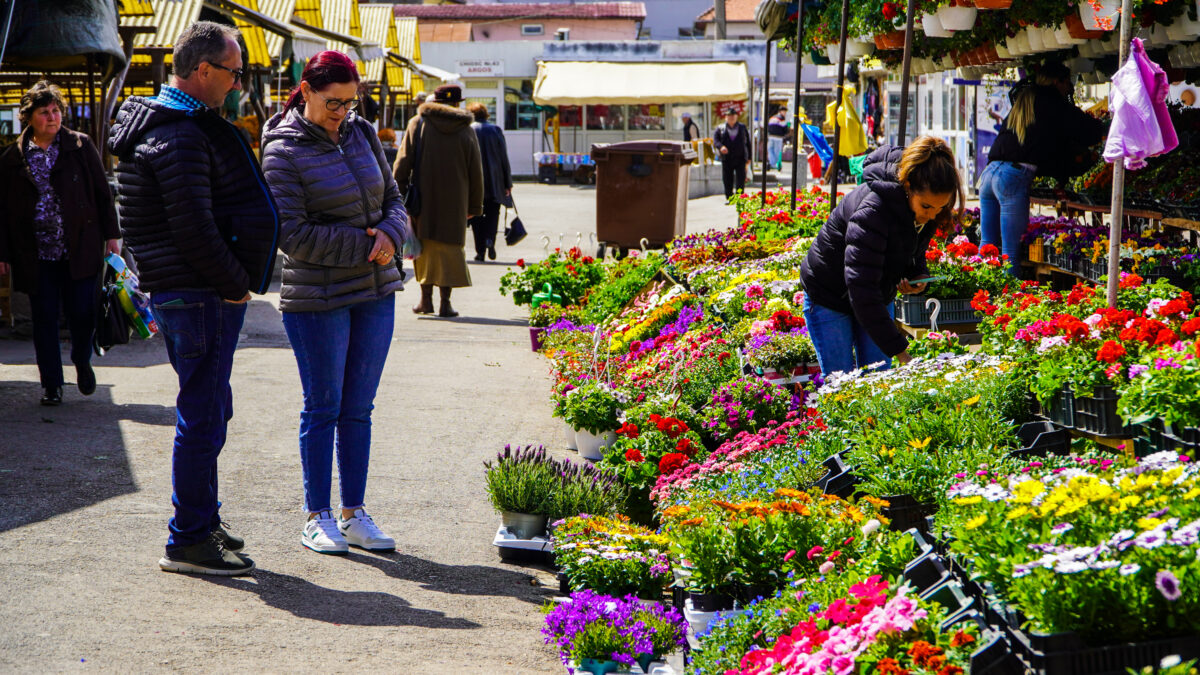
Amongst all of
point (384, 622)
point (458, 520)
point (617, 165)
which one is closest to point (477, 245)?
point (617, 165)

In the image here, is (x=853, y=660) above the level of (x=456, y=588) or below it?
above

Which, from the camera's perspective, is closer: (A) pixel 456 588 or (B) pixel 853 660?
(B) pixel 853 660

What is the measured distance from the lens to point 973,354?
500cm

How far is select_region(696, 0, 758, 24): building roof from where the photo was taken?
62894mm

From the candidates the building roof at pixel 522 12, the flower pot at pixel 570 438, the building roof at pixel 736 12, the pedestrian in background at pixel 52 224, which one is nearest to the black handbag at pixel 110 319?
the pedestrian in background at pixel 52 224

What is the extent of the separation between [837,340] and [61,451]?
380 centimetres

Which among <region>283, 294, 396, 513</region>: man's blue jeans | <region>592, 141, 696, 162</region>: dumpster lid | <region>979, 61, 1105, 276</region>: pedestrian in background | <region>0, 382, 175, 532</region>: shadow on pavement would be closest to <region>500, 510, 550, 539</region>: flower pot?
<region>283, 294, 396, 513</region>: man's blue jeans

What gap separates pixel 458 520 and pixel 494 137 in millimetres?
8194

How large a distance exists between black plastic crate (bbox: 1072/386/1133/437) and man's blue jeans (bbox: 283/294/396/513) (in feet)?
8.28

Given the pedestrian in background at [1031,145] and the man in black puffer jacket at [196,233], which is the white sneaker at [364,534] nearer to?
the man in black puffer jacket at [196,233]

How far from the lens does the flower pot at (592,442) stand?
6.32 meters

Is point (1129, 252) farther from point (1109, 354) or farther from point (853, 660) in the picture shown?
point (853, 660)

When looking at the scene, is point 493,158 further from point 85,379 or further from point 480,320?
point 85,379

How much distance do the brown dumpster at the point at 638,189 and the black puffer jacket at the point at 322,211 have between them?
1029 centimetres
